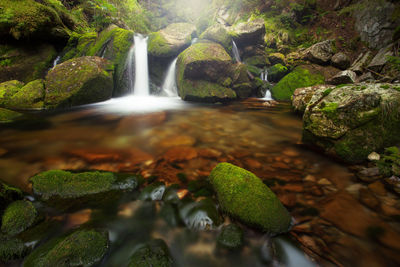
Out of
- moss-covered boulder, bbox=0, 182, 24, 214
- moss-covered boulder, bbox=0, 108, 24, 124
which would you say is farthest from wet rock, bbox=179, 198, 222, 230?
moss-covered boulder, bbox=0, 108, 24, 124

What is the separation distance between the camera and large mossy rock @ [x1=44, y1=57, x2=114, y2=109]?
672 centimetres

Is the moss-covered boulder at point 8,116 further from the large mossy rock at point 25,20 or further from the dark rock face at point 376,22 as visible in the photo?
the dark rock face at point 376,22

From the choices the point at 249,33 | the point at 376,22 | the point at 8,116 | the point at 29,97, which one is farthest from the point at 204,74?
the point at 376,22

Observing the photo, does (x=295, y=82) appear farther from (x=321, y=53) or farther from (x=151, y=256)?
(x=151, y=256)

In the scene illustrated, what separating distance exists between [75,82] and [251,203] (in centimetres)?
780

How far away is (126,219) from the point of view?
6.46ft

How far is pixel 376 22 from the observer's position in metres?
11.0

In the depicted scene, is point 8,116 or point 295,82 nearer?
point 8,116

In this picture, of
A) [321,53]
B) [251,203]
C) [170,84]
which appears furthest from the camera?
[321,53]

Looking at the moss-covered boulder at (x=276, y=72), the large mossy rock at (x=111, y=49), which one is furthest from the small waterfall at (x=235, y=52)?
the large mossy rock at (x=111, y=49)

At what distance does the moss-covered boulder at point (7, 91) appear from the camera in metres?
6.52

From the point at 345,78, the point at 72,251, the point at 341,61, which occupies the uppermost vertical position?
the point at 341,61

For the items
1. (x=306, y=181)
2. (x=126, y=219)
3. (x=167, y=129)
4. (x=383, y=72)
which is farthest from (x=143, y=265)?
(x=383, y=72)

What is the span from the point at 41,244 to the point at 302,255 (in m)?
2.35
